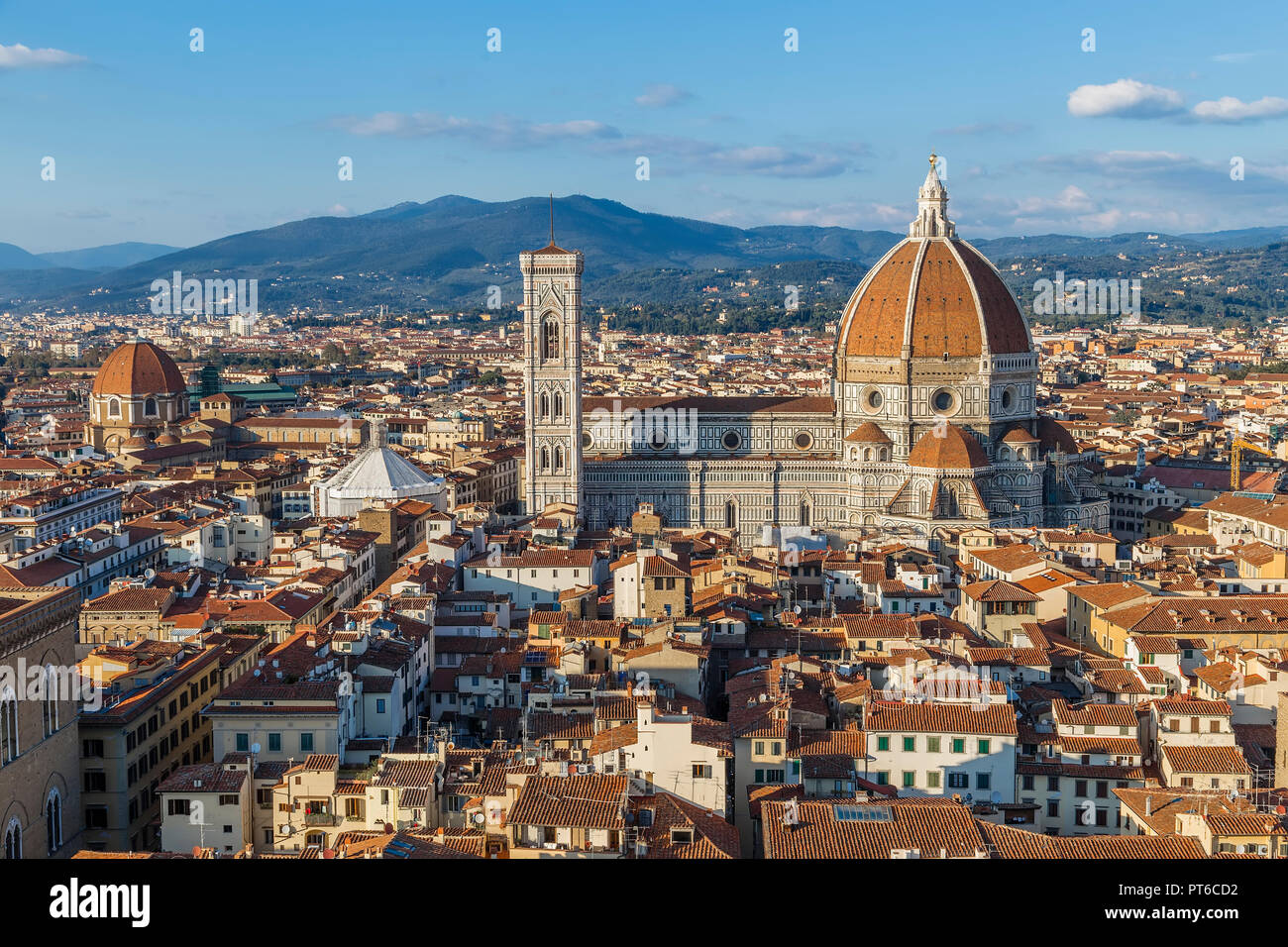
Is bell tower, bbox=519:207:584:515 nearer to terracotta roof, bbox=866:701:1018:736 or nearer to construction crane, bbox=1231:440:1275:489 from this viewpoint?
construction crane, bbox=1231:440:1275:489

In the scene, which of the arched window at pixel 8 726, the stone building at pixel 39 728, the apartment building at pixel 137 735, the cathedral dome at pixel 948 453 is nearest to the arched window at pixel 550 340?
the cathedral dome at pixel 948 453

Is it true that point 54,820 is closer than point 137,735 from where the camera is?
Yes

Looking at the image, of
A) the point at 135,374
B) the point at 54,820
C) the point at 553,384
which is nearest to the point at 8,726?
the point at 54,820

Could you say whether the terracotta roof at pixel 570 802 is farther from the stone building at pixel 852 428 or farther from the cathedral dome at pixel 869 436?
the cathedral dome at pixel 869 436

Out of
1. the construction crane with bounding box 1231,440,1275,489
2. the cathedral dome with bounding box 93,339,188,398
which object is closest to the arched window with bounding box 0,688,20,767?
the construction crane with bounding box 1231,440,1275,489

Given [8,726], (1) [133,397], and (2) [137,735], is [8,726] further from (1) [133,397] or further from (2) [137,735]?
(1) [133,397]
